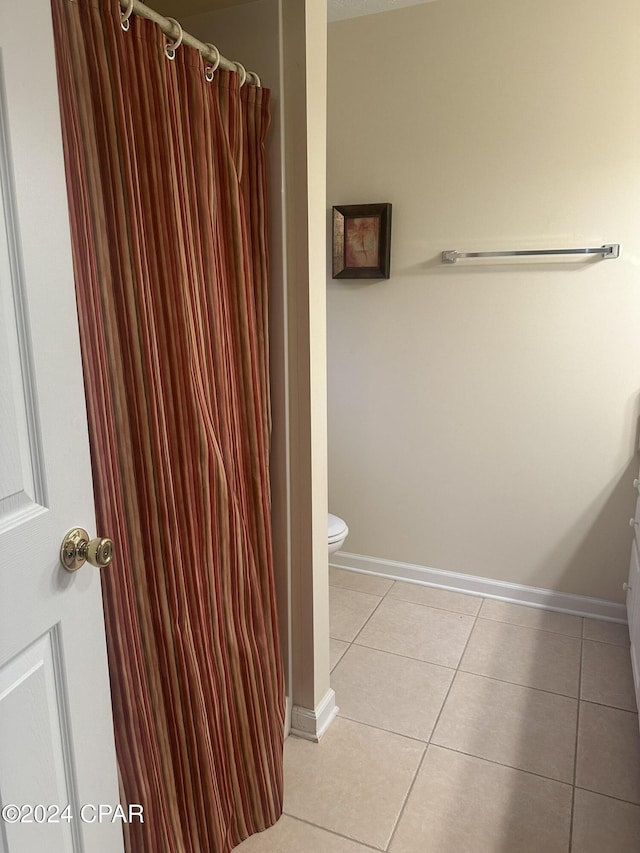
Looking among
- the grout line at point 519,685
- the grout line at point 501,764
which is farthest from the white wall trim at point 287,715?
the grout line at point 519,685

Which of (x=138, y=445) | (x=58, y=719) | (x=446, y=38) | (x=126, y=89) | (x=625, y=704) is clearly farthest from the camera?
(x=446, y=38)

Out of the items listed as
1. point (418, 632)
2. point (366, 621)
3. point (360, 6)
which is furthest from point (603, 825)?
point (360, 6)

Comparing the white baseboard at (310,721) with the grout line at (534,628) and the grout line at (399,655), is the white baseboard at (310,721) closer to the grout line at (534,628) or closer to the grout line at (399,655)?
the grout line at (399,655)

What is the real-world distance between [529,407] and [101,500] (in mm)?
1957

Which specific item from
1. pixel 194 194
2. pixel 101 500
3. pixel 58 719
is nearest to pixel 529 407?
pixel 194 194

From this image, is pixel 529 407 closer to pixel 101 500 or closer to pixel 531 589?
pixel 531 589

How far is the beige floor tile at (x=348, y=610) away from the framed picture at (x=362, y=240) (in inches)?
56.8

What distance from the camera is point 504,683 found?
7.45 feet

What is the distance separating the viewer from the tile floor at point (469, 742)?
5.46 feet

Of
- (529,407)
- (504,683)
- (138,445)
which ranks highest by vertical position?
(138,445)

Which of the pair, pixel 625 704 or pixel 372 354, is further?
pixel 372 354

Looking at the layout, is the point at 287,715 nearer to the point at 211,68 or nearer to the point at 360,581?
the point at 360,581

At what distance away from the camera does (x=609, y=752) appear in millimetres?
1928

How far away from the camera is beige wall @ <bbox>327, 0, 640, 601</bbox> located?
2396mm
